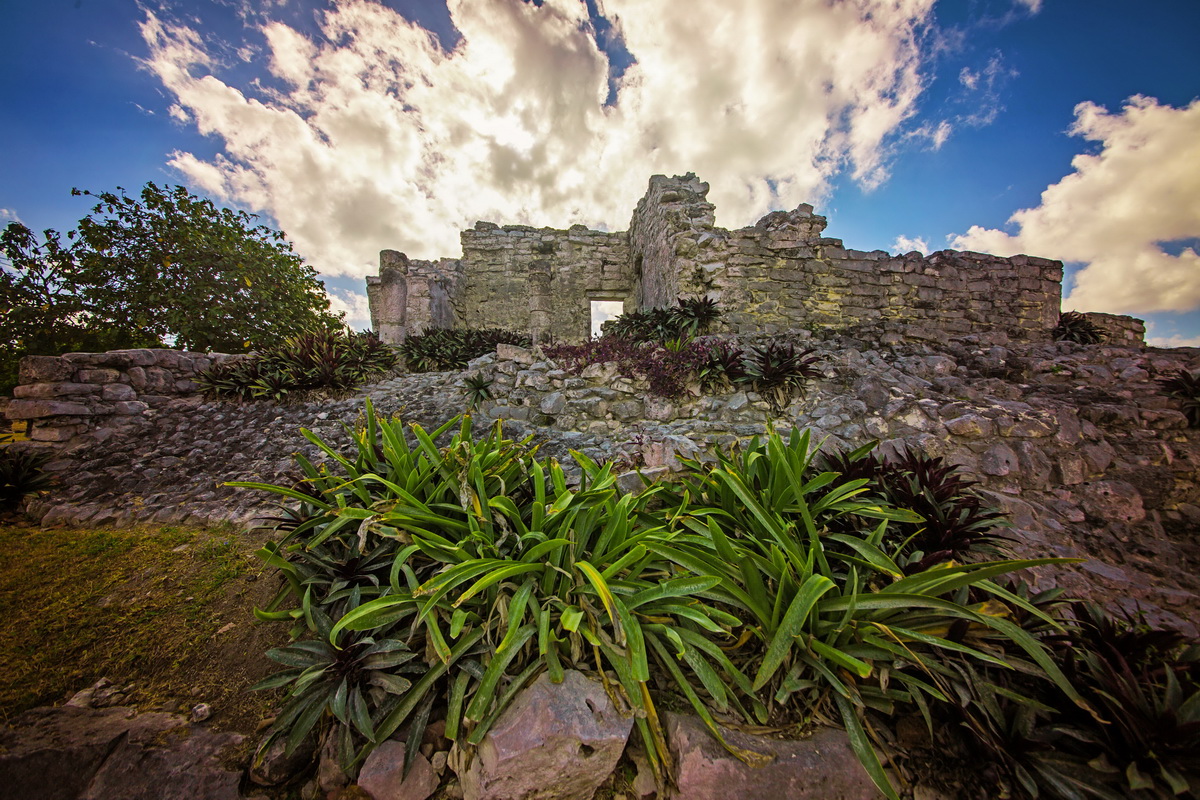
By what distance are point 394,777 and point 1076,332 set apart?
12.8 m

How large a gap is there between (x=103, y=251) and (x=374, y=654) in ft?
45.6

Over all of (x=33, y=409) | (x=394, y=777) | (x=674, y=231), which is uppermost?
(x=674, y=231)

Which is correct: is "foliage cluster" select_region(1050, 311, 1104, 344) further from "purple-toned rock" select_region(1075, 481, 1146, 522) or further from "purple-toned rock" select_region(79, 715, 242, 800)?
"purple-toned rock" select_region(79, 715, 242, 800)

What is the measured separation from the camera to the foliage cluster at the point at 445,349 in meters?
7.88

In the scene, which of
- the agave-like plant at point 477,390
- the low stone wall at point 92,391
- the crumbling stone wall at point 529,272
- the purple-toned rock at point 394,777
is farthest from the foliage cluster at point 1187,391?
the low stone wall at point 92,391

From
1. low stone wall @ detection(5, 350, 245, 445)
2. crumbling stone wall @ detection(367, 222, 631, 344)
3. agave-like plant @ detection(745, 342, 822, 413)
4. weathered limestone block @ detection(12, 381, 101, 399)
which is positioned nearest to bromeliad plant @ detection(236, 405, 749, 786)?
agave-like plant @ detection(745, 342, 822, 413)

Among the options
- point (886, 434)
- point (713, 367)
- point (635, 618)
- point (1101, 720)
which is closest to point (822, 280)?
point (713, 367)

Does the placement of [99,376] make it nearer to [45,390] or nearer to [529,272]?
[45,390]

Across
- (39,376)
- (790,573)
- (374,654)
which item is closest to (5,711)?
(374,654)

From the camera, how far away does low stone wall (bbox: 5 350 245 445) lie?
4.44m

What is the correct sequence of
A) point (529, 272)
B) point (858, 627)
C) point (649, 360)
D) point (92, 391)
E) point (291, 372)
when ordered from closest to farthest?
point (858, 627) → point (92, 391) → point (649, 360) → point (291, 372) → point (529, 272)

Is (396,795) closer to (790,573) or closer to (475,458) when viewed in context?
(475,458)

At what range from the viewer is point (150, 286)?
9.30 metres

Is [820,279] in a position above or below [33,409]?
above
